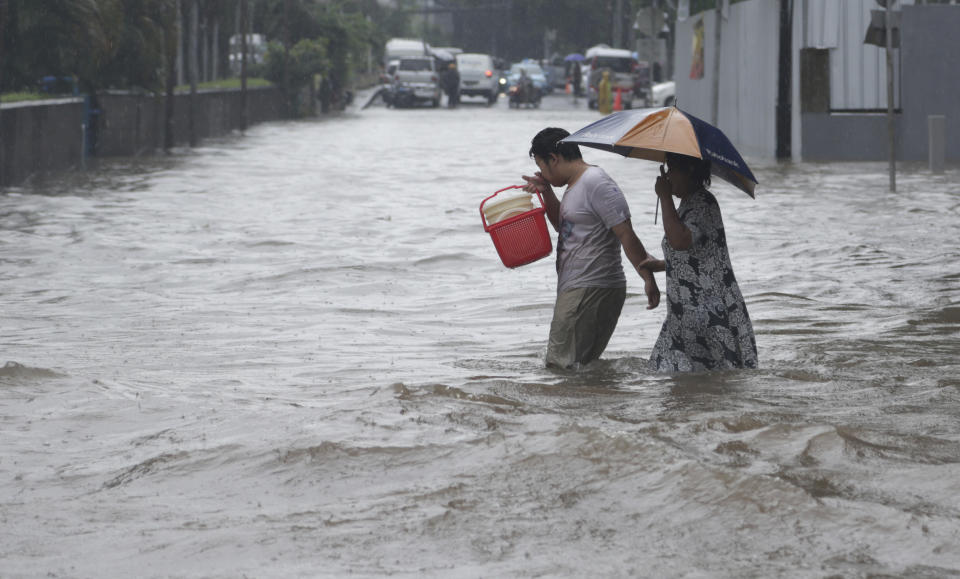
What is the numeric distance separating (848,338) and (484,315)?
2661mm

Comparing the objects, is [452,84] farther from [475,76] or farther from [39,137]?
[39,137]

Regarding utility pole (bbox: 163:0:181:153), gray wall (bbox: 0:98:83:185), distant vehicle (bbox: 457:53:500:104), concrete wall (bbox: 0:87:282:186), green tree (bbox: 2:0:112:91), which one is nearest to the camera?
gray wall (bbox: 0:98:83:185)

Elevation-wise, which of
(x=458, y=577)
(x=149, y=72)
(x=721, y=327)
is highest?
(x=149, y=72)

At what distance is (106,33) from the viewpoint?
77.9 ft

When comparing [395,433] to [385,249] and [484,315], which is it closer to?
[484,315]

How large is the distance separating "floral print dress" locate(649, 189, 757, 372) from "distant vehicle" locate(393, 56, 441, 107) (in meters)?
48.4

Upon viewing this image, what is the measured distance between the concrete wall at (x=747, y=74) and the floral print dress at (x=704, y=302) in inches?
780

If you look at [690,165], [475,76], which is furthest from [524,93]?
[690,165]

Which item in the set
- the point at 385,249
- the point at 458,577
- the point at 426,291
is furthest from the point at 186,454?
the point at 385,249

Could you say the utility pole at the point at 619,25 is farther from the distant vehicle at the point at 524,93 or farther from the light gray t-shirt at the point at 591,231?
the light gray t-shirt at the point at 591,231

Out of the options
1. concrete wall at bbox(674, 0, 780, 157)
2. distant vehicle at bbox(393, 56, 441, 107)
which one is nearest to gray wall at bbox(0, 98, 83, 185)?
concrete wall at bbox(674, 0, 780, 157)

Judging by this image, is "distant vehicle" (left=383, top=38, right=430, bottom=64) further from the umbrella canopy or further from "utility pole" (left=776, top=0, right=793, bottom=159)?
the umbrella canopy

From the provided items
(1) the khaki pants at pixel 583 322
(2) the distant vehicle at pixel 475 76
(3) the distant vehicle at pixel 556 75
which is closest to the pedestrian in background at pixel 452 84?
(2) the distant vehicle at pixel 475 76

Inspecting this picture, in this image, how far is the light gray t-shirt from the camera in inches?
284
